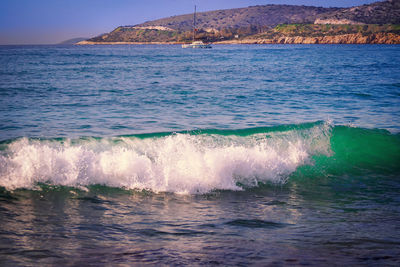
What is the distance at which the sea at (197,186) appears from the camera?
4.23m

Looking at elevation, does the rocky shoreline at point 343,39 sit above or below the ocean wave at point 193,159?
above

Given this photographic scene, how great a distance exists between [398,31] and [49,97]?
15395 cm

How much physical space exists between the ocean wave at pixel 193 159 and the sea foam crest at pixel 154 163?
16 millimetres

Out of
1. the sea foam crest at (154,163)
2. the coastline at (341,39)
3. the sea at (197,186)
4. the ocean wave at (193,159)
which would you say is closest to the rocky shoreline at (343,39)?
the coastline at (341,39)

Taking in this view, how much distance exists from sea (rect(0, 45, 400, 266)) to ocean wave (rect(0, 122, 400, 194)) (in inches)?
1.2

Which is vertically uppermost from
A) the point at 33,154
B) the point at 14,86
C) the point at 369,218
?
the point at 14,86

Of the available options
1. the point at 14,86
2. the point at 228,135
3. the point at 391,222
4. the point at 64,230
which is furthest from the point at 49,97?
the point at 391,222

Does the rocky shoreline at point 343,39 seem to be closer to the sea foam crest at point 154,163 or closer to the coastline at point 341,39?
the coastline at point 341,39

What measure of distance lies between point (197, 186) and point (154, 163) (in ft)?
4.39

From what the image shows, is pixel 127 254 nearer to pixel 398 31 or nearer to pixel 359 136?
pixel 359 136

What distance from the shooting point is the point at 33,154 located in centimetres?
745

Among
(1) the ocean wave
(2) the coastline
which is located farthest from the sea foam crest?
(2) the coastline

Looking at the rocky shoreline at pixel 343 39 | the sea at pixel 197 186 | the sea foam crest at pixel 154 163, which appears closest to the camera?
the sea at pixel 197 186

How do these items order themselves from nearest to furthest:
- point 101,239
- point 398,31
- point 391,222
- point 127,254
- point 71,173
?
point 127,254 < point 101,239 < point 391,222 < point 71,173 < point 398,31
